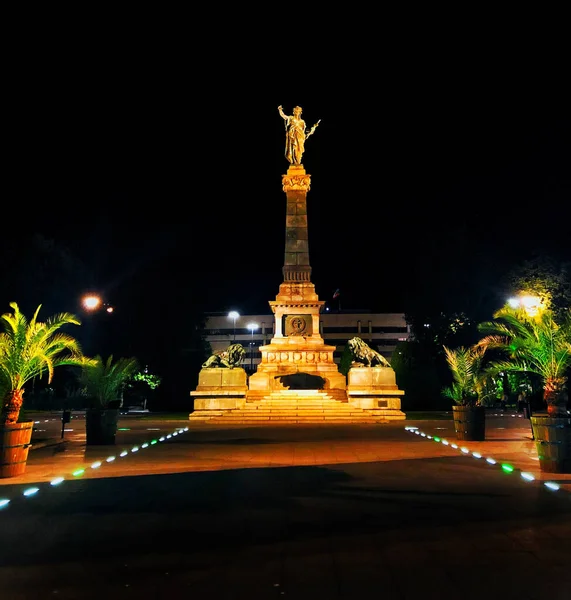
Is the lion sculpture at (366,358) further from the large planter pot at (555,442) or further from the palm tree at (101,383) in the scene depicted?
the large planter pot at (555,442)

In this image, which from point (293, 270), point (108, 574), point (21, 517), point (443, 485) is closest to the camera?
point (108, 574)

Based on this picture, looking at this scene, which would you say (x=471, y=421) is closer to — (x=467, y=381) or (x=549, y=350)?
(x=467, y=381)

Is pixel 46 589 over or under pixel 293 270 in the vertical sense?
under

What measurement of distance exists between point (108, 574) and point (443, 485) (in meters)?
5.85

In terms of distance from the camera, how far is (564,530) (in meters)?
6.35

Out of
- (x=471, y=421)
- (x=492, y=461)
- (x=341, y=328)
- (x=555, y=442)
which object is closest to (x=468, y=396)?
(x=471, y=421)

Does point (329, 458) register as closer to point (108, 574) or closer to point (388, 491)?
point (388, 491)

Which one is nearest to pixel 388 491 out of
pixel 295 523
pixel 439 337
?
pixel 295 523

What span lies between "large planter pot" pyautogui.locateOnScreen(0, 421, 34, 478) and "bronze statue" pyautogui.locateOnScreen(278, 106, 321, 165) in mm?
29700

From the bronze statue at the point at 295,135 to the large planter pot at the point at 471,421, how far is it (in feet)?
78.9

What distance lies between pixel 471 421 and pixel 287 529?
11729 mm

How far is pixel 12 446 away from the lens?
10.4m

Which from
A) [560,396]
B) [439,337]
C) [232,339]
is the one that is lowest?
[560,396]

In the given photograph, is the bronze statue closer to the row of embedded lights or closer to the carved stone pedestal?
the carved stone pedestal
